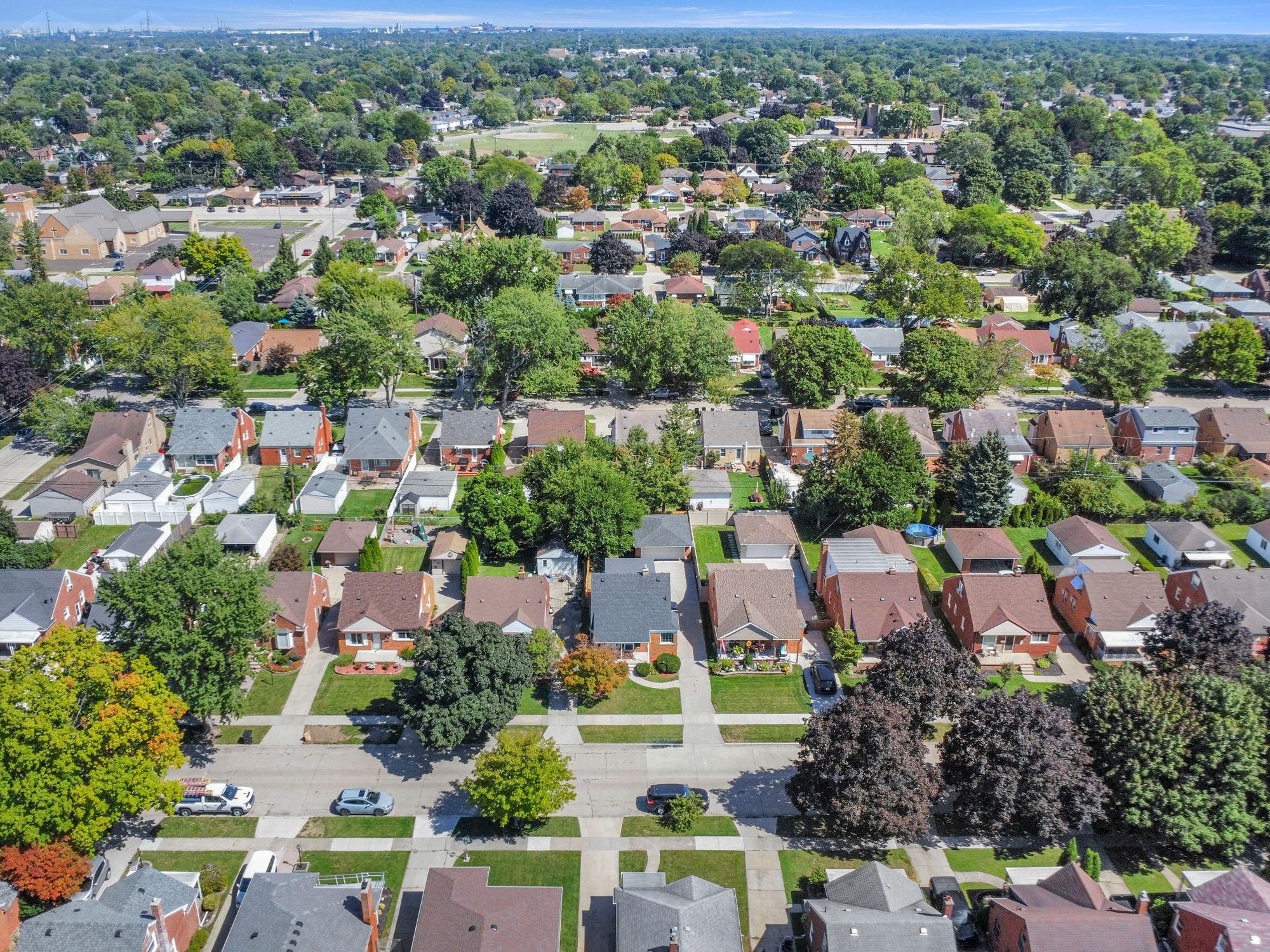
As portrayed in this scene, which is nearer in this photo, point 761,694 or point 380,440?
point 761,694

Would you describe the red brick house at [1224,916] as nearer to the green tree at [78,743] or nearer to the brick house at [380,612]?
the brick house at [380,612]

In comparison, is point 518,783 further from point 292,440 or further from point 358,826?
point 292,440

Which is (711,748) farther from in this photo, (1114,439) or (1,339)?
(1,339)

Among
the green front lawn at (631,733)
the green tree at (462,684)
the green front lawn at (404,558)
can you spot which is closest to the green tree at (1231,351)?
the green front lawn at (631,733)

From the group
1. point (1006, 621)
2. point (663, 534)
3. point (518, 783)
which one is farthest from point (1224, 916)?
point (663, 534)

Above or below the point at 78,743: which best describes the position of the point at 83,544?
below

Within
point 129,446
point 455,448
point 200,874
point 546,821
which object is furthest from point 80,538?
point 546,821
